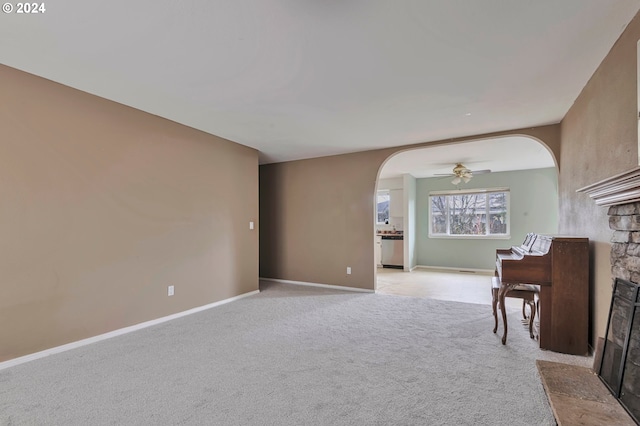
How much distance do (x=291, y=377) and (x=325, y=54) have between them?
7.73ft

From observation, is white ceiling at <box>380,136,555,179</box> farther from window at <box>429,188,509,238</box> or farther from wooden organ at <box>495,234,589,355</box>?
wooden organ at <box>495,234,589,355</box>

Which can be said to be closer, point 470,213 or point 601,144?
point 601,144

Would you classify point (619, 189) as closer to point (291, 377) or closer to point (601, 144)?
point (601, 144)

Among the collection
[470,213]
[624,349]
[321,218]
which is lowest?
[624,349]

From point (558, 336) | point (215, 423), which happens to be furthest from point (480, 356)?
point (215, 423)

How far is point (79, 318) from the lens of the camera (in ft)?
8.98

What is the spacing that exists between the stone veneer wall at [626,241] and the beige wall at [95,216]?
3998mm

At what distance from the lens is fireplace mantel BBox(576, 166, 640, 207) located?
139 cm

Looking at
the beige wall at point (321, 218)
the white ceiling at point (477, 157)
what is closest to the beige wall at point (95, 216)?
the beige wall at point (321, 218)

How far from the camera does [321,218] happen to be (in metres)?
5.34

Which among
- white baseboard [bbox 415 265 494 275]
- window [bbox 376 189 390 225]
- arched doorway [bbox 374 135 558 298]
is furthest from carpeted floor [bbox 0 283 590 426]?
window [bbox 376 189 390 225]

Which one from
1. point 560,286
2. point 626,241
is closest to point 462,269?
point 560,286

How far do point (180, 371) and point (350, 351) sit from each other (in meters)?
1.37

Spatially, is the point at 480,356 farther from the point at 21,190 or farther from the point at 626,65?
the point at 21,190
